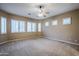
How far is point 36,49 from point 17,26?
855 mm

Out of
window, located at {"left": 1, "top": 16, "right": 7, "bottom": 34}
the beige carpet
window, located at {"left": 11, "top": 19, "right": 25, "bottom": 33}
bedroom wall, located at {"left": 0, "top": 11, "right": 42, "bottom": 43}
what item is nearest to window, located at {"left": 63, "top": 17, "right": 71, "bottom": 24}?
the beige carpet

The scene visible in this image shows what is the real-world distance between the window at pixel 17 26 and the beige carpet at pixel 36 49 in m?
0.35

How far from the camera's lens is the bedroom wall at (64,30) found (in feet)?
7.19

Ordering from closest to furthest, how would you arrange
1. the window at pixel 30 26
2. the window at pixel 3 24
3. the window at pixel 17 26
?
the window at pixel 3 24, the window at pixel 17 26, the window at pixel 30 26

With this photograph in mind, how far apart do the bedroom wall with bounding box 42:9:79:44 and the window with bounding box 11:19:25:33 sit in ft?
2.07

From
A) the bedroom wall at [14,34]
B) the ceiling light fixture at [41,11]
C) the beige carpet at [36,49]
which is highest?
the ceiling light fixture at [41,11]

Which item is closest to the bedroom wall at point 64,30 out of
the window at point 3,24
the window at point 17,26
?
the window at point 17,26

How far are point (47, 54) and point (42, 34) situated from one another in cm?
60

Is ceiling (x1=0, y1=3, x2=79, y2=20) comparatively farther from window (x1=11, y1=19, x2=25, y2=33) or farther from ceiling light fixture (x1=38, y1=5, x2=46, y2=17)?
window (x1=11, y1=19, x2=25, y2=33)

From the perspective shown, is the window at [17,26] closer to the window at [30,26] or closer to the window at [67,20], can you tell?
the window at [30,26]

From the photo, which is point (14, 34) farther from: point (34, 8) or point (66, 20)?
point (66, 20)

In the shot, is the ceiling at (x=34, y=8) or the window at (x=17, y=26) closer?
the ceiling at (x=34, y=8)

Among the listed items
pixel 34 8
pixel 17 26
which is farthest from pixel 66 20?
pixel 17 26

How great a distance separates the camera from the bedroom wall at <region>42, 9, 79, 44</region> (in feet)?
7.19
